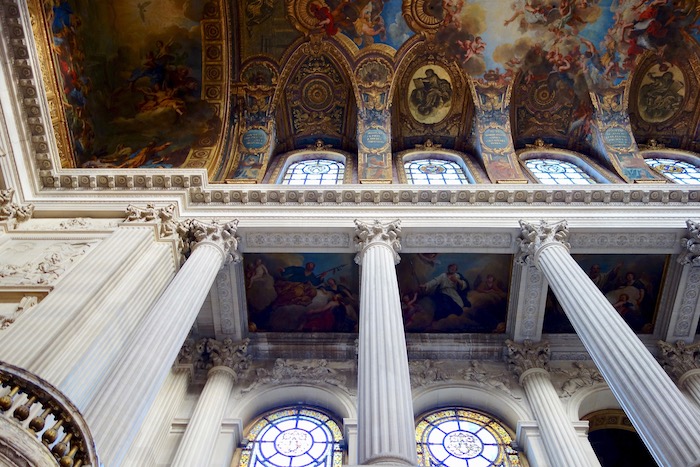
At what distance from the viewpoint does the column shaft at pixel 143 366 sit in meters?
4.97

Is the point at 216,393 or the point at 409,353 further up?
the point at 409,353

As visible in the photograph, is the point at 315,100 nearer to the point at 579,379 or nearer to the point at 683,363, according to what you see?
the point at 579,379

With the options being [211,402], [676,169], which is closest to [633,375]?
[211,402]

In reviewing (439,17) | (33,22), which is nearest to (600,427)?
(439,17)

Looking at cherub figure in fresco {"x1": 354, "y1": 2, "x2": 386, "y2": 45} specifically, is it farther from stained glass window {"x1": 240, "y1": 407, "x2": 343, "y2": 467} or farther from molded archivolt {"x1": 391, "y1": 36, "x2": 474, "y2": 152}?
stained glass window {"x1": 240, "y1": 407, "x2": 343, "y2": 467}

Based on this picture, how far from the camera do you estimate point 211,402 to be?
889 centimetres

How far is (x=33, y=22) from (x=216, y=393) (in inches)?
291

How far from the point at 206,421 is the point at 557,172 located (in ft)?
31.6

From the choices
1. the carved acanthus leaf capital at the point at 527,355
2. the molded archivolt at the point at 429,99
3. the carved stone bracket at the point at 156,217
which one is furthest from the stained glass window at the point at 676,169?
the carved stone bracket at the point at 156,217

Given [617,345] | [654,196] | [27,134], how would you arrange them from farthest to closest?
[654,196]
[27,134]
[617,345]

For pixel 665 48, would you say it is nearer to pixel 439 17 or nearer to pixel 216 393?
pixel 439 17

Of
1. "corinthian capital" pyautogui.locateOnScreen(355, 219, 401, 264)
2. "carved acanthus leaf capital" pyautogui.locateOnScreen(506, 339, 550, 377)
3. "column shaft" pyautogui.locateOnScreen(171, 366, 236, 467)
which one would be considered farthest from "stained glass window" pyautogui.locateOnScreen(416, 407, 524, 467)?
"column shaft" pyautogui.locateOnScreen(171, 366, 236, 467)

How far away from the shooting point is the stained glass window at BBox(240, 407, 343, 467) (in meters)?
8.61

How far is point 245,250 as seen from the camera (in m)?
9.52
